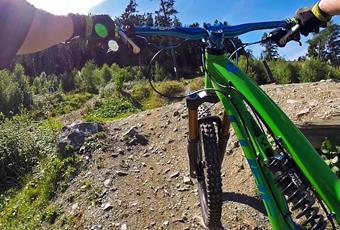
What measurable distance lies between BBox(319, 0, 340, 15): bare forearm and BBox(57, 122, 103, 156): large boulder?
5657mm

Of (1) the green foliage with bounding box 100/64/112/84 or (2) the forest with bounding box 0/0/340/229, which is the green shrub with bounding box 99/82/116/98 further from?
(1) the green foliage with bounding box 100/64/112/84

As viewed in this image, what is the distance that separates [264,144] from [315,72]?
44.4 ft

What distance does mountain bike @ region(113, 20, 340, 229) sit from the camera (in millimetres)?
2332

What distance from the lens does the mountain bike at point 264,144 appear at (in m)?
2.33

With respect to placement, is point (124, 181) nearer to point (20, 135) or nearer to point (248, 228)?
point (248, 228)

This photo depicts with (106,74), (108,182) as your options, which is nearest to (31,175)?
(108,182)

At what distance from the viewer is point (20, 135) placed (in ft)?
29.9

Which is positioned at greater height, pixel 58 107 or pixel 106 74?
pixel 106 74

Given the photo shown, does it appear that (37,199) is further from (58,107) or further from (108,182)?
(58,107)

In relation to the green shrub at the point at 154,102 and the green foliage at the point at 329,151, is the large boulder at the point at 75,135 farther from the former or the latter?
the green shrub at the point at 154,102

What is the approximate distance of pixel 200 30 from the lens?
3.52 m

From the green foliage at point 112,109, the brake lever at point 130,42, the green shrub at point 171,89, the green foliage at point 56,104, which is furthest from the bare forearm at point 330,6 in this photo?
the green shrub at point 171,89

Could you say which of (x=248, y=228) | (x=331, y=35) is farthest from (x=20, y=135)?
(x=331, y=35)

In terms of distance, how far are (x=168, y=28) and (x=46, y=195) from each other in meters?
4.15
